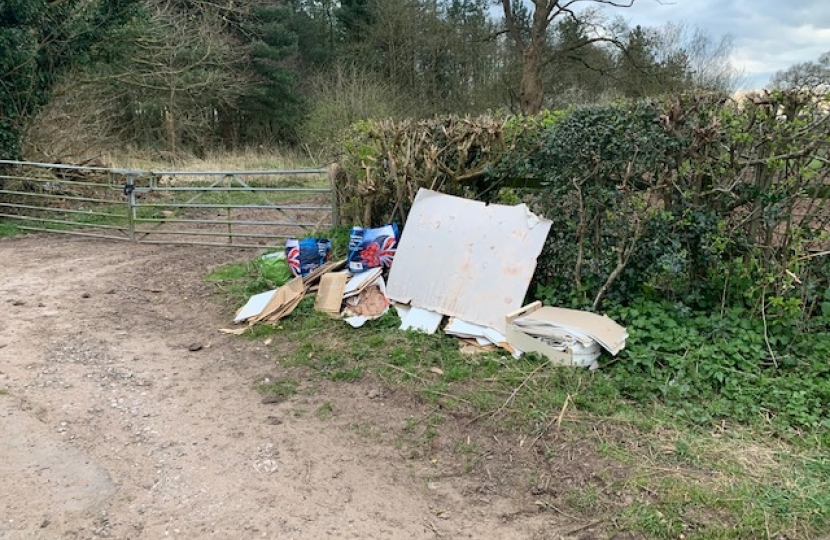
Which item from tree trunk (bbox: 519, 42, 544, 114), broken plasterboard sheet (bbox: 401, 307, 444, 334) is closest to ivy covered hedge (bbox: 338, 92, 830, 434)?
broken plasterboard sheet (bbox: 401, 307, 444, 334)

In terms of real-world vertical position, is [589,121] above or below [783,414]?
above

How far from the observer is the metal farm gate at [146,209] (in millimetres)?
8102

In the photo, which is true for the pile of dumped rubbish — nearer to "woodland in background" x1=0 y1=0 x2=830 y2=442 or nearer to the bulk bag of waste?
the bulk bag of waste

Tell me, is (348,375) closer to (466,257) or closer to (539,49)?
(466,257)

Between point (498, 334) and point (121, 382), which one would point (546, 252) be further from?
point (121, 382)

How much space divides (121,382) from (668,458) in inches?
136

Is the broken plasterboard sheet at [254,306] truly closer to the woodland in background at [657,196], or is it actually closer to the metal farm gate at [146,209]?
the woodland in background at [657,196]

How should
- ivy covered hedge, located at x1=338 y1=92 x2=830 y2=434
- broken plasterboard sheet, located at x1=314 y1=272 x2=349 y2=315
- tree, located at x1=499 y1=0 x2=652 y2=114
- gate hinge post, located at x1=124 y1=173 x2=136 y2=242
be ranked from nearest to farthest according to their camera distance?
ivy covered hedge, located at x1=338 y1=92 x2=830 y2=434, broken plasterboard sheet, located at x1=314 y1=272 x2=349 y2=315, gate hinge post, located at x1=124 y1=173 x2=136 y2=242, tree, located at x1=499 y1=0 x2=652 y2=114

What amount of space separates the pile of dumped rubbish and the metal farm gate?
1.95 m

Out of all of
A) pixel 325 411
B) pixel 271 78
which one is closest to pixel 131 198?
pixel 325 411

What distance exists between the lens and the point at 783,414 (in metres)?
3.26

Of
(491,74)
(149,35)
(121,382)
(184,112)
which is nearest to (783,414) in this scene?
(121,382)

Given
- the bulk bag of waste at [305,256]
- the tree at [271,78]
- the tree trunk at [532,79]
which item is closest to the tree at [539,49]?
the tree trunk at [532,79]

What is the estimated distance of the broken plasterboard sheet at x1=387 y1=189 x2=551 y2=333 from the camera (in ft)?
15.1
